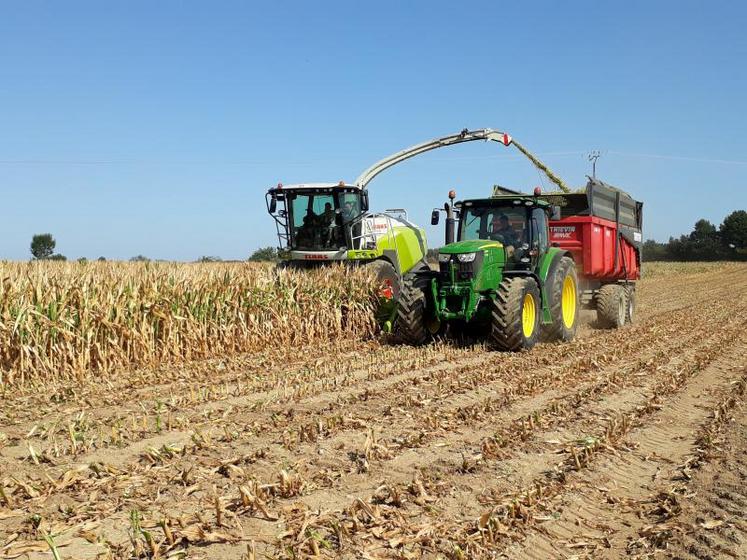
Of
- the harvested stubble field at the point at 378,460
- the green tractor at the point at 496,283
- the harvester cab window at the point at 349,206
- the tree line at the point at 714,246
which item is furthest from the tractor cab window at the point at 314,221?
the tree line at the point at 714,246

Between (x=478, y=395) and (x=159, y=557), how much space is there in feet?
12.9

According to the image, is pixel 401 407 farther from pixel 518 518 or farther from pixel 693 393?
pixel 693 393

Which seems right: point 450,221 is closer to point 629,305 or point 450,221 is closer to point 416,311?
point 416,311

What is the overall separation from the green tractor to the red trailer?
3.67 feet

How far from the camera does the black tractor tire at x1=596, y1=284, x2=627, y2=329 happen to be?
12.1 meters

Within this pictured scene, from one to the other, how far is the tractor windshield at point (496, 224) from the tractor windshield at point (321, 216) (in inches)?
106

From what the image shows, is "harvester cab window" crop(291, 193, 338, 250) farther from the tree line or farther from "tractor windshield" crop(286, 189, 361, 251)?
the tree line

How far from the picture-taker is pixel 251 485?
3873mm

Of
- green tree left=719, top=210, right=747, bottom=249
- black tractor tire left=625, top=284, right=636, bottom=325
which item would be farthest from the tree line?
black tractor tire left=625, top=284, right=636, bottom=325

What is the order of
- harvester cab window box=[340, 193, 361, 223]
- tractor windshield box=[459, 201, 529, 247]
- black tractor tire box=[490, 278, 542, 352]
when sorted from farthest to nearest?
harvester cab window box=[340, 193, 361, 223] < tractor windshield box=[459, 201, 529, 247] < black tractor tire box=[490, 278, 542, 352]

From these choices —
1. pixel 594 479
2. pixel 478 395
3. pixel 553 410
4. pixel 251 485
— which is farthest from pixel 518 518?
pixel 478 395

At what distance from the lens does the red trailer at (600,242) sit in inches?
463

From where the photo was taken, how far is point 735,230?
2581 inches

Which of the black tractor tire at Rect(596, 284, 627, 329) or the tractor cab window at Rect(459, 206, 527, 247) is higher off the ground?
the tractor cab window at Rect(459, 206, 527, 247)
